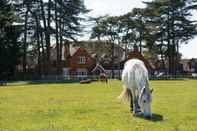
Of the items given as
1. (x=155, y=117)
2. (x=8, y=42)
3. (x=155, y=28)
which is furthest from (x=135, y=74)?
(x=155, y=28)

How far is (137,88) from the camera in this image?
18.4 metres

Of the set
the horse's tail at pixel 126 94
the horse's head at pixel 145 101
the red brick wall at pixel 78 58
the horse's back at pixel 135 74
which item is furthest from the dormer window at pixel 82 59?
the horse's head at pixel 145 101

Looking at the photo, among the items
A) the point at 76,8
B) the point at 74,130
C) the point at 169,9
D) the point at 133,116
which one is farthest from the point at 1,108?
the point at 169,9

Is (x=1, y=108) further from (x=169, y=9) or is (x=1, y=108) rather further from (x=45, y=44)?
(x=169, y=9)

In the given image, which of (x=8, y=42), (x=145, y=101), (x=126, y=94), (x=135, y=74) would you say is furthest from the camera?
(x=8, y=42)

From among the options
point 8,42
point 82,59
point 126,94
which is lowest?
point 126,94

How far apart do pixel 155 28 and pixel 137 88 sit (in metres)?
77.6

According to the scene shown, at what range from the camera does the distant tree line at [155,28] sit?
92688 millimetres

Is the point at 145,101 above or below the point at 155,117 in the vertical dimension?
above

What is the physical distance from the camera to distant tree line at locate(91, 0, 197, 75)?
92.7m

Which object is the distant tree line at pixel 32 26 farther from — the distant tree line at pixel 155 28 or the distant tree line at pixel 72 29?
the distant tree line at pixel 155 28

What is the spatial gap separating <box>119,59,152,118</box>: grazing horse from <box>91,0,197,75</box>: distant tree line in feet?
245

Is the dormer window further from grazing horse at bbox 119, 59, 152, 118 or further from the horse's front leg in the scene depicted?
the horse's front leg

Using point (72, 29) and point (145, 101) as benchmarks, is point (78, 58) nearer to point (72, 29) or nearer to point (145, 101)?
point (72, 29)
